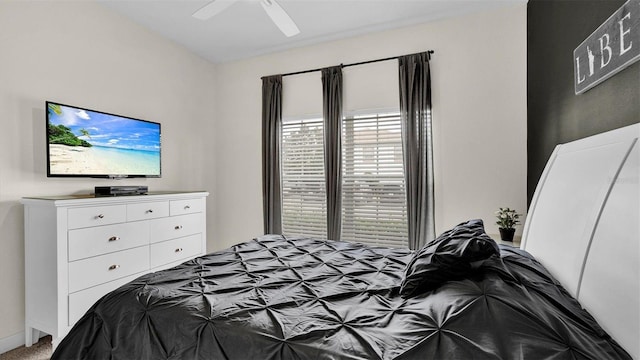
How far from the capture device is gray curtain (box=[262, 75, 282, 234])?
3.87m

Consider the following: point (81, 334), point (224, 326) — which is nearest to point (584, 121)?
point (224, 326)

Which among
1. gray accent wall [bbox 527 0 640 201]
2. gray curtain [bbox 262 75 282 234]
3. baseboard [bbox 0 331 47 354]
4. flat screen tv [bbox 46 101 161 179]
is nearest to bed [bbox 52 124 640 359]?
gray accent wall [bbox 527 0 640 201]

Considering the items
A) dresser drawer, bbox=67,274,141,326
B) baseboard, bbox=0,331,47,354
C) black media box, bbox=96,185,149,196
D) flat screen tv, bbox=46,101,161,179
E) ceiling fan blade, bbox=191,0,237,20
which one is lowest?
baseboard, bbox=0,331,47,354

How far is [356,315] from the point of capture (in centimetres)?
116

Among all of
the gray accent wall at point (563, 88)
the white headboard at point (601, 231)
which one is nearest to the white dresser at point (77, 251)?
the white headboard at point (601, 231)

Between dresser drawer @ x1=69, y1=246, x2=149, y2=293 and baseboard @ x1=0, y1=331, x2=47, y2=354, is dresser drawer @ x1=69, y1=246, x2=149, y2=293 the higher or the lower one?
the higher one

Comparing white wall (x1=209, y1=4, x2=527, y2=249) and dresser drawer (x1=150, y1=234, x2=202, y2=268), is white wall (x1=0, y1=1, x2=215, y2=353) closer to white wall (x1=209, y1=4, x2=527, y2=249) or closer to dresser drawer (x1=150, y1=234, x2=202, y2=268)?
dresser drawer (x1=150, y1=234, x2=202, y2=268)

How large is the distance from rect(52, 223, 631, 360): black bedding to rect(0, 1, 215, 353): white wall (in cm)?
161

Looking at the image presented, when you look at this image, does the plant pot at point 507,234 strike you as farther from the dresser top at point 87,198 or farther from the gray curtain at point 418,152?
the dresser top at point 87,198

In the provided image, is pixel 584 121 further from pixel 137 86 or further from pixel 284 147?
pixel 137 86

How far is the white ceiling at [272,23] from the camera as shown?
2.96 meters

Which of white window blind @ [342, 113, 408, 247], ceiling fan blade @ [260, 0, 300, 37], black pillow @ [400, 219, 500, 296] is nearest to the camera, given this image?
black pillow @ [400, 219, 500, 296]

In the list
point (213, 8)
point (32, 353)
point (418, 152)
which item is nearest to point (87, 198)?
point (32, 353)

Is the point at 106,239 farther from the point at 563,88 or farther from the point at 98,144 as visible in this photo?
the point at 563,88
